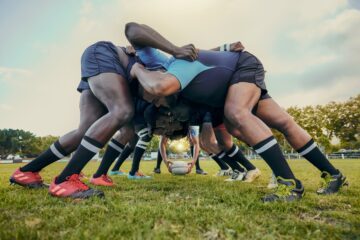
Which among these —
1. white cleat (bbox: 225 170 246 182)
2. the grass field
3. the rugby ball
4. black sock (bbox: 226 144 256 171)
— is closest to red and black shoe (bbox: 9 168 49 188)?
the grass field

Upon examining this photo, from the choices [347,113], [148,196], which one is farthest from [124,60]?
[347,113]

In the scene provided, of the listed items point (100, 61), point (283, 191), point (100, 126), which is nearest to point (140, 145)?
point (100, 61)

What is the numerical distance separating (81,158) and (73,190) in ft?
1.35

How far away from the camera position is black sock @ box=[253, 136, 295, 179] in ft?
11.5

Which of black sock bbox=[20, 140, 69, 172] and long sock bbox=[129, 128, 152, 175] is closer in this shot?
black sock bbox=[20, 140, 69, 172]

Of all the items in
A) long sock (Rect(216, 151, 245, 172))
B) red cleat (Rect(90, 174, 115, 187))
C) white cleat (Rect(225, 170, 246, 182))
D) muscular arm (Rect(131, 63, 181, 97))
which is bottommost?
white cleat (Rect(225, 170, 246, 182))

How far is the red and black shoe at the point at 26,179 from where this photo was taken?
4500 mm

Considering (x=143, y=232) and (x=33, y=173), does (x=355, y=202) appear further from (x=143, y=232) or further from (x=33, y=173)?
(x=33, y=173)

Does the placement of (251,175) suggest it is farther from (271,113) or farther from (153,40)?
(153,40)

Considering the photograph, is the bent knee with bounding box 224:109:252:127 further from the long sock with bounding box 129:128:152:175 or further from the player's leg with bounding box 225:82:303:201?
the long sock with bounding box 129:128:152:175

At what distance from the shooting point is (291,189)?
11.2ft

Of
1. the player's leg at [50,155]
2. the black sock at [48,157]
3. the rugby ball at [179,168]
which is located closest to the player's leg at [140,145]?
the rugby ball at [179,168]

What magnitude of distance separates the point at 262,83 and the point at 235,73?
1.27 ft

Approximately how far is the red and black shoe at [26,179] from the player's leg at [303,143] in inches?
138
